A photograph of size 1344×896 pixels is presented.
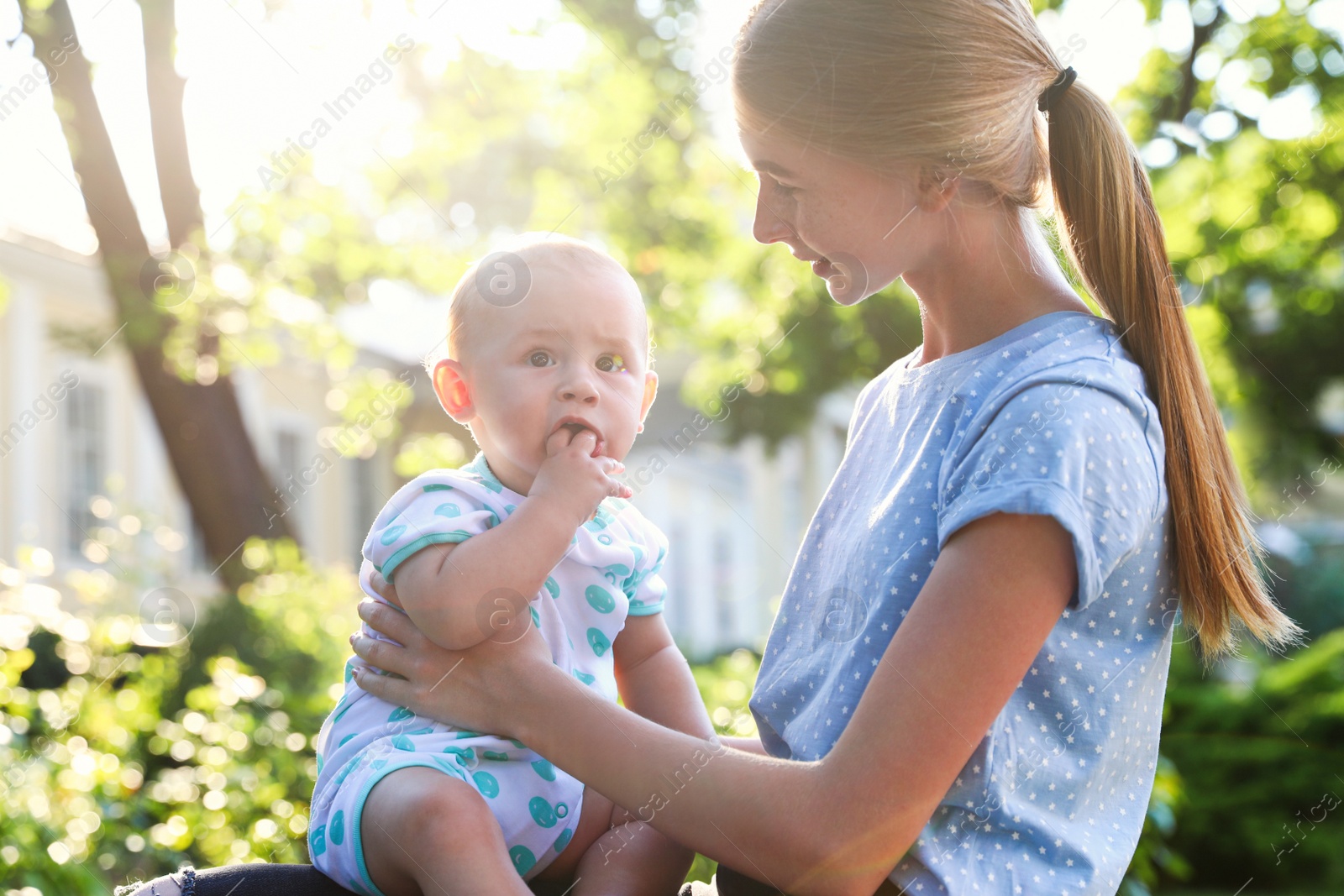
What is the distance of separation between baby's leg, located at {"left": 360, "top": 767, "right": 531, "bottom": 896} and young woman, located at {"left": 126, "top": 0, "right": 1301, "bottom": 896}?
123 millimetres

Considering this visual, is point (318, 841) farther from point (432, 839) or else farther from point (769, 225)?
point (769, 225)

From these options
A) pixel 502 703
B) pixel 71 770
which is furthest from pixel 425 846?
pixel 71 770

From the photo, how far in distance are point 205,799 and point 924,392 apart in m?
3.22

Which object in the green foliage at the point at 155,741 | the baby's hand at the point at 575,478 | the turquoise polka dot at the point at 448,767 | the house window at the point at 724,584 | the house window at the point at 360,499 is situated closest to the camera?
the turquoise polka dot at the point at 448,767

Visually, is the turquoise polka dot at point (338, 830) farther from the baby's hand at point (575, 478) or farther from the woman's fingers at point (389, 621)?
the baby's hand at point (575, 478)

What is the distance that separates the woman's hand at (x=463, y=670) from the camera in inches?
61.1

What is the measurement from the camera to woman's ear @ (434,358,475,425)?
1.81 meters

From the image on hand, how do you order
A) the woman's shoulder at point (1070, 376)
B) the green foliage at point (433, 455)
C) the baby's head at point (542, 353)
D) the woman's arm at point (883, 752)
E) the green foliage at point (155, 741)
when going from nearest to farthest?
the woman's arm at point (883, 752) → the woman's shoulder at point (1070, 376) → the baby's head at point (542, 353) → the green foliage at point (155, 741) → the green foliage at point (433, 455)

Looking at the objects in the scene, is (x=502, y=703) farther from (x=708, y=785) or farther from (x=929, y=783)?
(x=929, y=783)

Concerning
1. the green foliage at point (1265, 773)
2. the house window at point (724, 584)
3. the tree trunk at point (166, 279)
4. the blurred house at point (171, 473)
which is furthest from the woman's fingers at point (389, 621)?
the house window at point (724, 584)

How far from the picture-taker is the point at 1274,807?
24.2ft

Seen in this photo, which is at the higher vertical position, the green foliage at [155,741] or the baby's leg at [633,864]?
the baby's leg at [633,864]

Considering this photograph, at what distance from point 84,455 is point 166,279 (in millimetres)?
6934

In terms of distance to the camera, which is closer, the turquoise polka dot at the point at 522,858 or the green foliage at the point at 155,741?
the turquoise polka dot at the point at 522,858
